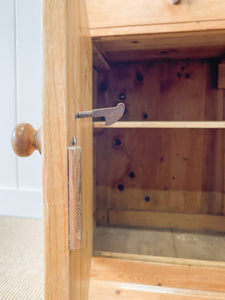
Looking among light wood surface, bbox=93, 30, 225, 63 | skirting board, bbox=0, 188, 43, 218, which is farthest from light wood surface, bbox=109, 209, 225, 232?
light wood surface, bbox=93, 30, 225, 63

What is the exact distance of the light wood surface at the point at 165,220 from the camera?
3.98ft

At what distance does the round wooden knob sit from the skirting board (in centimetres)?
83

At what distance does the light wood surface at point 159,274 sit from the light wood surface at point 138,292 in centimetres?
1

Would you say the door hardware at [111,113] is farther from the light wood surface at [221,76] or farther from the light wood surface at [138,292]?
the light wood surface at [221,76]

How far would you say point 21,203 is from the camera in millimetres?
1285

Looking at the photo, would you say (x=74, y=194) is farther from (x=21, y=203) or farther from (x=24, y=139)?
(x=21, y=203)

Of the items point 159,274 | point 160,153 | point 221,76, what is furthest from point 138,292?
point 221,76

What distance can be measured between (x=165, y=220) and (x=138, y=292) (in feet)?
1.87

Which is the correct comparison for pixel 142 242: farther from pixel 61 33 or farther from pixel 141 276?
pixel 61 33

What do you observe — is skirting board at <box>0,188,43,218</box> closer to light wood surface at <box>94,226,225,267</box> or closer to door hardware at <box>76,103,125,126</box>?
light wood surface at <box>94,226,225,267</box>

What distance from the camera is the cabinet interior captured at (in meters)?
1.18

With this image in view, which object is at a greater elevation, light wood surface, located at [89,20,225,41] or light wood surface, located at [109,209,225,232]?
light wood surface, located at [89,20,225,41]

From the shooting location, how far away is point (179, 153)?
1.24 meters

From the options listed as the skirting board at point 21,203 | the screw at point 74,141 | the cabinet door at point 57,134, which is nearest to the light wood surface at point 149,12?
the cabinet door at point 57,134
